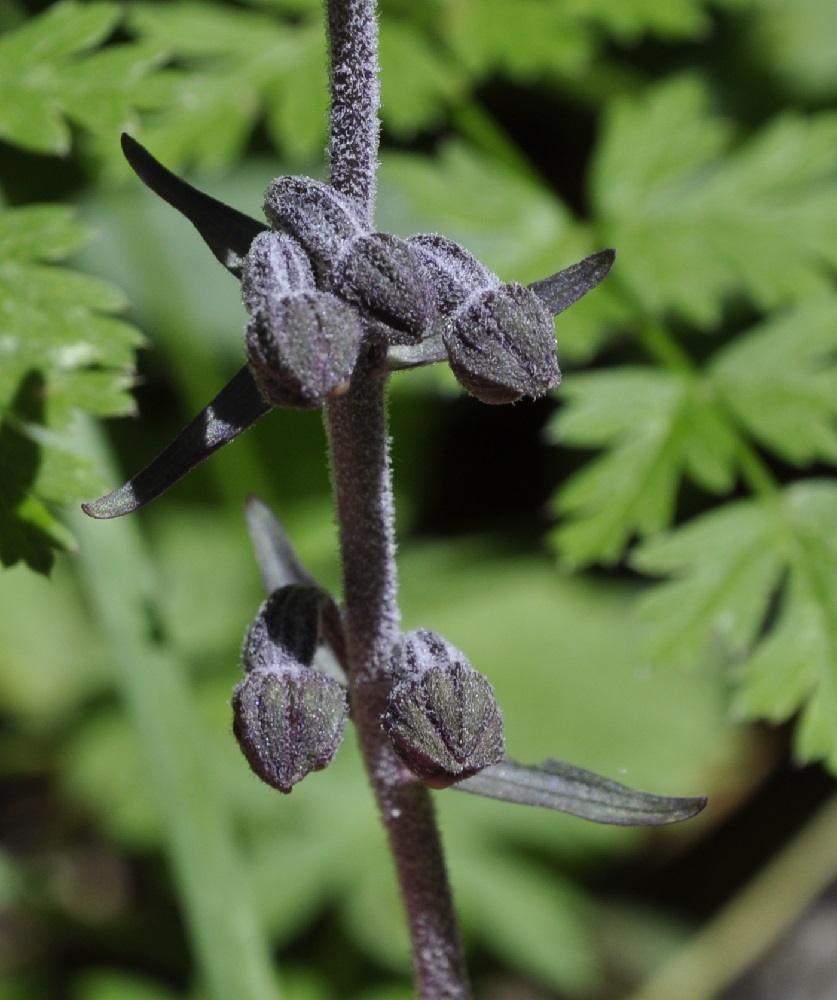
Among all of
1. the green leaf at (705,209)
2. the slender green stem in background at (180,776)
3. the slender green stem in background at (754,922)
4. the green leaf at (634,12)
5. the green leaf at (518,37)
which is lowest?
the slender green stem in background at (754,922)

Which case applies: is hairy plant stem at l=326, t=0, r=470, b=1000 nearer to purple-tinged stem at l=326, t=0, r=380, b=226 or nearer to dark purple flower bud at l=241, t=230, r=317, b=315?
purple-tinged stem at l=326, t=0, r=380, b=226

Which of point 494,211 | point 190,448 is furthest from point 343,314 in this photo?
point 494,211

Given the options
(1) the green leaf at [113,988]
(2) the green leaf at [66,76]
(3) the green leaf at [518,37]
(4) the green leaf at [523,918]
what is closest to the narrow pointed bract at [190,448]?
(2) the green leaf at [66,76]

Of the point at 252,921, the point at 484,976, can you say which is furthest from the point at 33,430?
the point at 484,976

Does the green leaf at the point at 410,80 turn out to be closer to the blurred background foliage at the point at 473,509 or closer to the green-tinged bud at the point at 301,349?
the blurred background foliage at the point at 473,509

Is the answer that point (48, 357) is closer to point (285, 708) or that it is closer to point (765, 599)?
point (285, 708)

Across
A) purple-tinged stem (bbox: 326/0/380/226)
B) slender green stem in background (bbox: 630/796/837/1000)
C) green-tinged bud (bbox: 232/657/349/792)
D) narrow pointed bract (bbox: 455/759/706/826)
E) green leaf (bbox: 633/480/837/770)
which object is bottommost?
slender green stem in background (bbox: 630/796/837/1000)

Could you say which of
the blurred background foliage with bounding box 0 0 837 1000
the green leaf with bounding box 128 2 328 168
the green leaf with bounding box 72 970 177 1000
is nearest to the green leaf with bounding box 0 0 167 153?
the blurred background foliage with bounding box 0 0 837 1000
